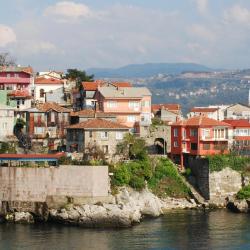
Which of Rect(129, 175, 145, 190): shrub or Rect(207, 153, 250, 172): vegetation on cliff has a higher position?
Rect(207, 153, 250, 172): vegetation on cliff

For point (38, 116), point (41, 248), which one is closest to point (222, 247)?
point (41, 248)

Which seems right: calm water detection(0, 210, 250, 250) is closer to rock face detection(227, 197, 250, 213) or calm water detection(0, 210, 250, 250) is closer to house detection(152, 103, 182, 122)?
rock face detection(227, 197, 250, 213)

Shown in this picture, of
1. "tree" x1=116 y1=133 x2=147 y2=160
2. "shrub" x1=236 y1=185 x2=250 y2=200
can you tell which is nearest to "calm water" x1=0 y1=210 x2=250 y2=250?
"shrub" x1=236 y1=185 x2=250 y2=200

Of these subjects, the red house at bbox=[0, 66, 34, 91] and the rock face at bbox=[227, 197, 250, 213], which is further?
the red house at bbox=[0, 66, 34, 91]

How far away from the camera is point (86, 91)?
263ft

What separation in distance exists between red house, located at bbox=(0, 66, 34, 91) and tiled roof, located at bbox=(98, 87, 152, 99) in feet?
35.1

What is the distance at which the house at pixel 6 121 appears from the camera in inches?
2844

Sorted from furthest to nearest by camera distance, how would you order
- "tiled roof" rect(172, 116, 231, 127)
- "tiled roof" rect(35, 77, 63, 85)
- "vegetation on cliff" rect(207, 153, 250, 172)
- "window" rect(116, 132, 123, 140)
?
1. "tiled roof" rect(35, 77, 63, 85)
2. "tiled roof" rect(172, 116, 231, 127)
3. "window" rect(116, 132, 123, 140)
4. "vegetation on cliff" rect(207, 153, 250, 172)

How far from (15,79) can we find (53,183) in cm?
2807

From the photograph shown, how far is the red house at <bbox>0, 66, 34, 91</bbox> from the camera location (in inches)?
3342

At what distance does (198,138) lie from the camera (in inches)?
2702

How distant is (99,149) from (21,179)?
790 centimetres

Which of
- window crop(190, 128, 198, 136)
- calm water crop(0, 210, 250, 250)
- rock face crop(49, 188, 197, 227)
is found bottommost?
calm water crop(0, 210, 250, 250)

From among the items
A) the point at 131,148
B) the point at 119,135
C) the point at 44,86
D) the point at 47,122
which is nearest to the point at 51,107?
the point at 47,122
